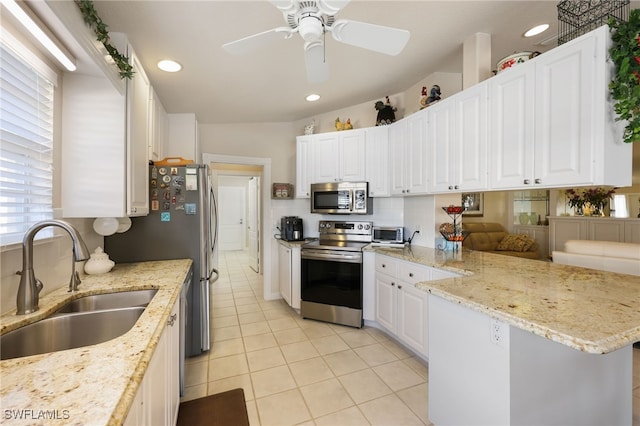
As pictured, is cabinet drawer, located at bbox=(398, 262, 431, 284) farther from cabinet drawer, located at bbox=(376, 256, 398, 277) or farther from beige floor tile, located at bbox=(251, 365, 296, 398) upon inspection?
beige floor tile, located at bbox=(251, 365, 296, 398)

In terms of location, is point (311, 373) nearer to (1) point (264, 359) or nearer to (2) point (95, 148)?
(1) point (264, 359)

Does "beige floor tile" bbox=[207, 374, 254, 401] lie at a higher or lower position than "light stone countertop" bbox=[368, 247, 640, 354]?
lower

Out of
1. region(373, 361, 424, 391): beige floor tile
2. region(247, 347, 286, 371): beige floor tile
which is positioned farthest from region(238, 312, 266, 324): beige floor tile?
region(373, 361, 424, 391): beige floor tile

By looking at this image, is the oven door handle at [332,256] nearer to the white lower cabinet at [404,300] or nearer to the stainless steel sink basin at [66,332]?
the white lower cabinet at [404,300]

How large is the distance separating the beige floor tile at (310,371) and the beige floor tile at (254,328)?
77 cm

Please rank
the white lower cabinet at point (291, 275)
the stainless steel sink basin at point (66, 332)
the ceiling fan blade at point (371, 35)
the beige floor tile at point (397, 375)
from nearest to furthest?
the stainless steel sink basin at point (66, 332), the ceiling fan blade at point (371, 35), the beige floor tile at point (397, 375), the white lower cabinet at point (291, 275)

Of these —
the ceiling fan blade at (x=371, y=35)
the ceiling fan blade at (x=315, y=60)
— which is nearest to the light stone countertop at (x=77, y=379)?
the ceiling fan blade at (x=315, y=60)

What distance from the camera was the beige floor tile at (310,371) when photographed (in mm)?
2172

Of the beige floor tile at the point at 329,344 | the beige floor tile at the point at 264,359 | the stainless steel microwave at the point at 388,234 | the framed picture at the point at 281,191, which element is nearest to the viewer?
the beige floor tile at the point at 264,359

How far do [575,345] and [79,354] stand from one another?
1.65m

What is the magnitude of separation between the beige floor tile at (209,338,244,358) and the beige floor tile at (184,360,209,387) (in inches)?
5.9

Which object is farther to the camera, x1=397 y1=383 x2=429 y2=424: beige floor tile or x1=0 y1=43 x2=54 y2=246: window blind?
x1=397 y1=383 x2=429 y2=424: beige floor tile

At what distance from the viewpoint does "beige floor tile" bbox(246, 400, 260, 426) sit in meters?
1.74

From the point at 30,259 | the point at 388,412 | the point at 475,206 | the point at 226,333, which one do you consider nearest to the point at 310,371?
the point at 388,412
